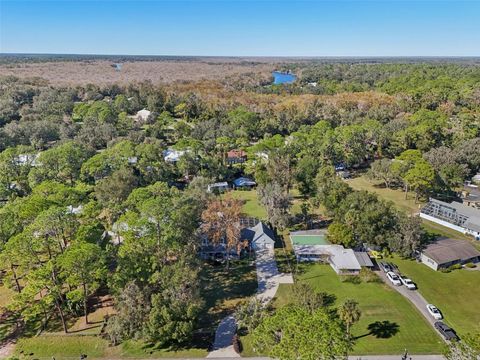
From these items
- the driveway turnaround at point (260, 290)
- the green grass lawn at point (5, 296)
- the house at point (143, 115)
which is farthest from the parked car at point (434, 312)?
the house at point (143, 115)

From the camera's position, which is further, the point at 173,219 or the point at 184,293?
the point at 173,219

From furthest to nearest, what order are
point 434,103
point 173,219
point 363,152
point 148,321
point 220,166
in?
point 434,103 → point 363,152 → point 220,166 → point 173,219 → point 148,321

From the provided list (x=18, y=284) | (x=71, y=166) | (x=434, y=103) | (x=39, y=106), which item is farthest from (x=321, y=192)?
(x=39, y=106)

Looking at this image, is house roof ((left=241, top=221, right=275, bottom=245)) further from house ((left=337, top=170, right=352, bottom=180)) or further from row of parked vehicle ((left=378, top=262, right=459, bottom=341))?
house ((left=337, top=170, right=352, bottom=180))

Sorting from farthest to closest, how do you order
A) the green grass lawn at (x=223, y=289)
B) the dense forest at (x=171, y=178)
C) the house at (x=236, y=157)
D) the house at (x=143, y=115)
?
the house at (x=143, y=115), the house at (x=236, y=157), the green grass lawn at (x=223, y=289), the dense forest at (x=171, y=178)

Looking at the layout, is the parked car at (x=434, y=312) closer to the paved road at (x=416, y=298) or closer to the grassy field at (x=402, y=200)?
the paved road at (x=416, y=298)

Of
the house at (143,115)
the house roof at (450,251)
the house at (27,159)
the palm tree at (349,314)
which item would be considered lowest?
the house roof at (450,251)

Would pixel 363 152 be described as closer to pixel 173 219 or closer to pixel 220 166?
pixel 220 166
